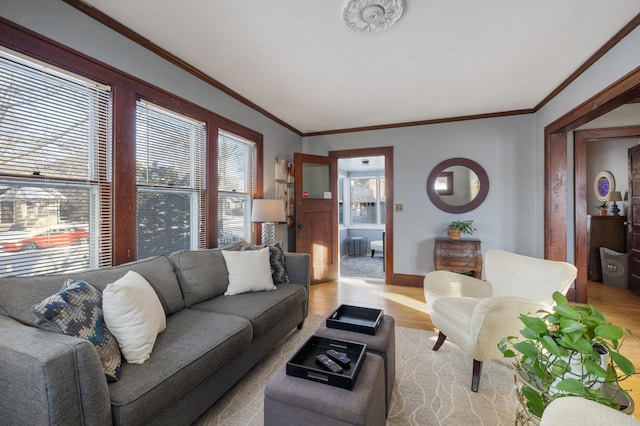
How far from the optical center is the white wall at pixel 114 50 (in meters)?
1.61

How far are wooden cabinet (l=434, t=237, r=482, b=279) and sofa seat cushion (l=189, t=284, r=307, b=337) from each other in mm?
2222

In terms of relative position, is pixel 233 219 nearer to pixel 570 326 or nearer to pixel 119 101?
pixel 119 101

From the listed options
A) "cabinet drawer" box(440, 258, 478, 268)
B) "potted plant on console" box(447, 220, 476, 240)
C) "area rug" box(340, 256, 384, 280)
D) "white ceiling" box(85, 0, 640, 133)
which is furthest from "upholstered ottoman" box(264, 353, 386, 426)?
"area rug" box(340, 256, 384, 280)

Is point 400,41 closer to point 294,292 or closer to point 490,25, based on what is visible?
point 490,25

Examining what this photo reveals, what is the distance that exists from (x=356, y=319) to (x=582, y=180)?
374cm

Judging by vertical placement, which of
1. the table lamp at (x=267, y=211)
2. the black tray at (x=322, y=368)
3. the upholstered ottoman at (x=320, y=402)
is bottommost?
the upholstered ottoman at (x=320, y=402)

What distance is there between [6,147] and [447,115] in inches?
176

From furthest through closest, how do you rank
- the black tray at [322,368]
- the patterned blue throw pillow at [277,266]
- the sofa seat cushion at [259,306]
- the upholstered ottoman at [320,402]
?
1. the patterned blue throw pillow at [277,266]
2. the sofa seat cushion at [259,306]
3. the black tray at [322,368]
4. the upholstered ottoman at [320,402]

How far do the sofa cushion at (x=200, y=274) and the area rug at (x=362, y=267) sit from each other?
3.03 m

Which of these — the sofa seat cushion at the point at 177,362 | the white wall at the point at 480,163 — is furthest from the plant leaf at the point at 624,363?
the white wall at the point at 480,163

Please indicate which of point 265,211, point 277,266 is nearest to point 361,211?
point 265,211

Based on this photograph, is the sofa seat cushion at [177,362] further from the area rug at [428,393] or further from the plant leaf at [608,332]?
the plant leaf at [608,332]

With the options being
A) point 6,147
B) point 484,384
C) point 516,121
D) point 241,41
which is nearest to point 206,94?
point 241,41

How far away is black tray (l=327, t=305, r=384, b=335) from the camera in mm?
1680
